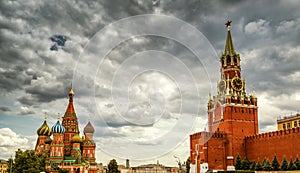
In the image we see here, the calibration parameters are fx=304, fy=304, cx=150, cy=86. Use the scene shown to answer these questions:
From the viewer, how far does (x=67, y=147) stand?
282 feet

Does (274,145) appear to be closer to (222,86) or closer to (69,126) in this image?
(222,86)

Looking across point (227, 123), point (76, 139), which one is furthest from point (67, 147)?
point (227, 123)

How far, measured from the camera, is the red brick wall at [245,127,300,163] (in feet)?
171

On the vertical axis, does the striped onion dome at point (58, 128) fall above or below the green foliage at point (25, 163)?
above

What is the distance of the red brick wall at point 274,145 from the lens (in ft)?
171

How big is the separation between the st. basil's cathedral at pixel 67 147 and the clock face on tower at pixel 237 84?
43701mm

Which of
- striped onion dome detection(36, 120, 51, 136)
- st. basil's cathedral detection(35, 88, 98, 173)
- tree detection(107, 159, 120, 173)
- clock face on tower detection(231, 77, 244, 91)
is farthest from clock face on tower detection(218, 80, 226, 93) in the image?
striped onion dome detection(36, 120, 51, 136)

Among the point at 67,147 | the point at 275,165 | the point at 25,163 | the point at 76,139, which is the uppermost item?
the point at 76,139

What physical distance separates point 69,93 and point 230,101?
174ft

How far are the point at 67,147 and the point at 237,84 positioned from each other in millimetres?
49583

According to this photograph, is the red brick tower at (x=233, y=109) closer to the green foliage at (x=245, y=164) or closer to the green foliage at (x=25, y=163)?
the green foliage at (x=245, y=164)

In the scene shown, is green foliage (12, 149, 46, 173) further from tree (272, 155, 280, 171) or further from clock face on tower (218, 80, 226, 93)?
tree (272, 155, 280, 171)

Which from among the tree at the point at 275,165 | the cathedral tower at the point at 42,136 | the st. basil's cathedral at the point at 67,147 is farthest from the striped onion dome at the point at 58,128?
the tree at the point at 275,165

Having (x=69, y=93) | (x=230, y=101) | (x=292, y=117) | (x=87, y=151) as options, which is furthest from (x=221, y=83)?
(x=69, y=93)
